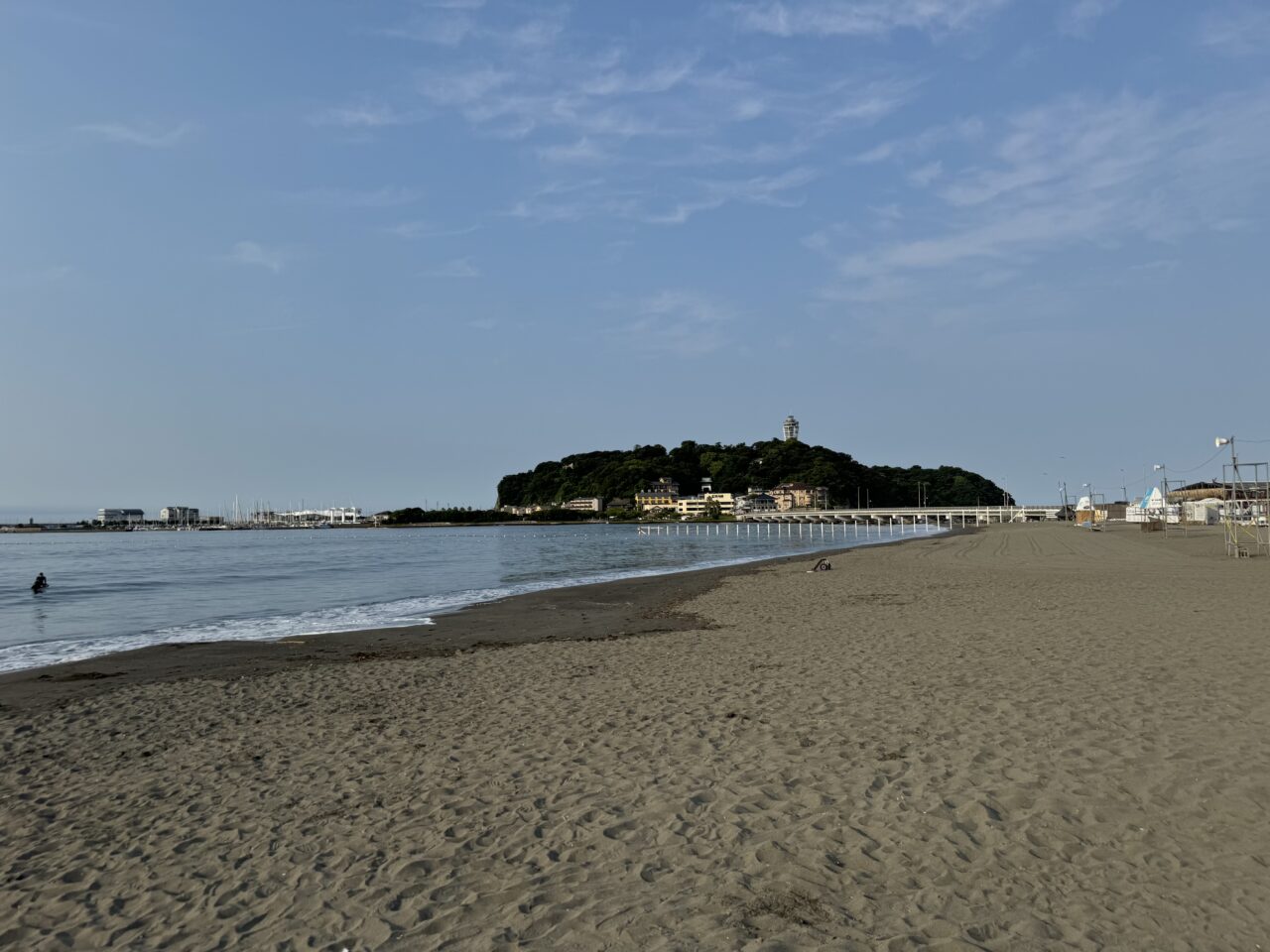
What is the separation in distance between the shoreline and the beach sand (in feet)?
1.72

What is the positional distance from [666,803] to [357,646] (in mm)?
11375

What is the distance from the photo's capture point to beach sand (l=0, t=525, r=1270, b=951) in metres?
4.43

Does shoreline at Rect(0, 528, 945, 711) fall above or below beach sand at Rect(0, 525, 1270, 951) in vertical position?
below

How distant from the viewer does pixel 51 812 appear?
6453mm

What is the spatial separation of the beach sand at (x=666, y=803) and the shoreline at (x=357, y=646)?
1.72 ft

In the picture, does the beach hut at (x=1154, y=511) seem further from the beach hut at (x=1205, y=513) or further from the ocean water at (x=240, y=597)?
the ocean water at (x=240, y=597)

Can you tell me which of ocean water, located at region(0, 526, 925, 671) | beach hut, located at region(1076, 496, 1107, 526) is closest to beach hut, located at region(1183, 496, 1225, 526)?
beach hut, located at region(1076, 496, 1107, 526)

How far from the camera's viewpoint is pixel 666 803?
608 centimetres

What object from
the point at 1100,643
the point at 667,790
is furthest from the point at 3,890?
the point at 1100,643

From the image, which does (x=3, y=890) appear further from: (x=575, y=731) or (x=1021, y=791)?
(x=1021, y=791)

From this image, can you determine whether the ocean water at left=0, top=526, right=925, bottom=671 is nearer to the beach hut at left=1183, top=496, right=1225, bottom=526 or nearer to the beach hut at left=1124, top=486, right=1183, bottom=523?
the beach hut at left=1183, top=496, right=1225, bottom=526

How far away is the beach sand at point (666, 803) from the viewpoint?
443cm

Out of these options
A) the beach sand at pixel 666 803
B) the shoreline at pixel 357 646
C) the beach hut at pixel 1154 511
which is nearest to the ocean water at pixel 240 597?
the shoreline at pixel 357 646

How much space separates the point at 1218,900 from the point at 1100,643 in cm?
874
